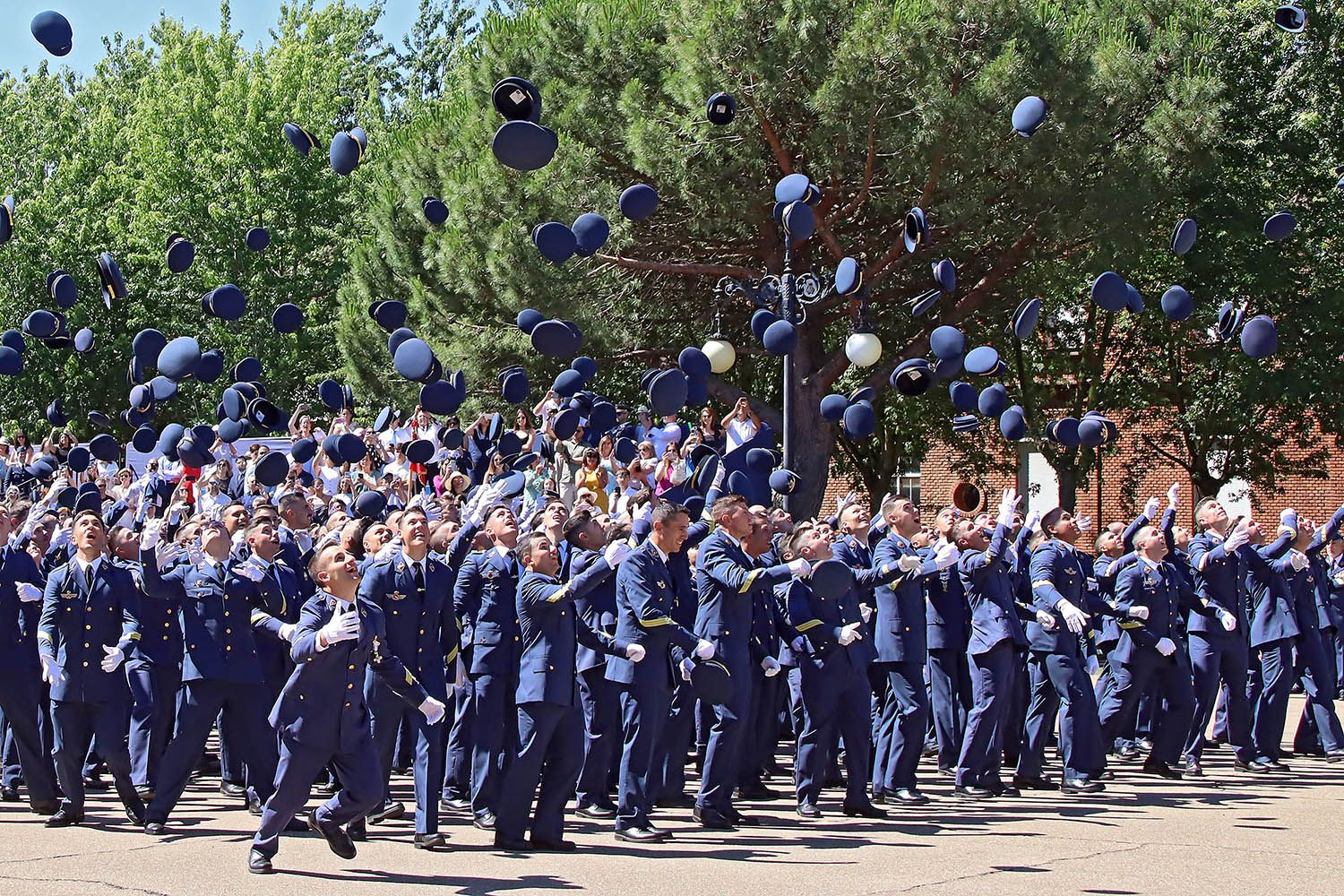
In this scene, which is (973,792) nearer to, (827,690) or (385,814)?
(827,690)

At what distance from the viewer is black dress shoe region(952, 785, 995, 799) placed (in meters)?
10.6

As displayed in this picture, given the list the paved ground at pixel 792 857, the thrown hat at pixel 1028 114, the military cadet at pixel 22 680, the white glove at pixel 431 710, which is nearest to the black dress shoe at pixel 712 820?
the paved ground at pixel 792 857

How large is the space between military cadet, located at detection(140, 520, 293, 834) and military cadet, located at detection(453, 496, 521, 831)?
1.09 metres

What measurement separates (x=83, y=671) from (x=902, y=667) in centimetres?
469

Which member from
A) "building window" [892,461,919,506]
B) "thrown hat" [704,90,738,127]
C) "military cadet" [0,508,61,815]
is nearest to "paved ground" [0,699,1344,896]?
"military cadet" [0,508,61,815]

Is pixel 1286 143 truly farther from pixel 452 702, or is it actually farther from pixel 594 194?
pixel 452 702

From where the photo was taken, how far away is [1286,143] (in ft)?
86.2

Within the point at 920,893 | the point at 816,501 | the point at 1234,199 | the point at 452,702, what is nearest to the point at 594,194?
the point at 816,501

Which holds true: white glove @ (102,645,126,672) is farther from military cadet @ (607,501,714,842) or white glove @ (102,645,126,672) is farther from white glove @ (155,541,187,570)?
military cadet @ (607,501,714,842)

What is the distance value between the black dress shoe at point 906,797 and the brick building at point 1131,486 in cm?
2124

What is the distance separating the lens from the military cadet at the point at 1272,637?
1238cm

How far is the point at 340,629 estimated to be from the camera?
7.46 m

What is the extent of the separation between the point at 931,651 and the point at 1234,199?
17124 millimetres

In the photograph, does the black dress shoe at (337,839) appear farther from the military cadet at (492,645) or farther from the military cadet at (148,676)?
the military cadet at (148,676)
